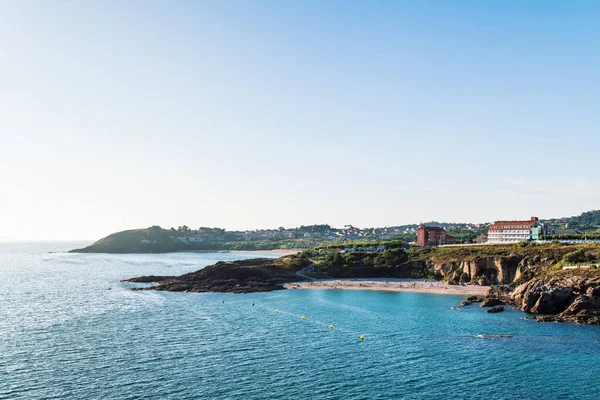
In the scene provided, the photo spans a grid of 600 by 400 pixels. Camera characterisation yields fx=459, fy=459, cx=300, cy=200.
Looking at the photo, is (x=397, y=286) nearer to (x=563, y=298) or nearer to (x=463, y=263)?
(x=463, y=263)

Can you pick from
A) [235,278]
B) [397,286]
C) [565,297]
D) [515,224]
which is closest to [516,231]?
[515,224]

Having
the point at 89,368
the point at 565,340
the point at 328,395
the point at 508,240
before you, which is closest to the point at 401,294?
the point at 565,340

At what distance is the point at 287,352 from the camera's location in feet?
190

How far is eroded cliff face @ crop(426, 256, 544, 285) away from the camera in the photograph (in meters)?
105

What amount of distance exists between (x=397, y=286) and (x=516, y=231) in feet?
262

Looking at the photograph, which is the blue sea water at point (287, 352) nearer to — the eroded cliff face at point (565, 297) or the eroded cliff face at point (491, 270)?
the eroded cliff face at point (565, 297)

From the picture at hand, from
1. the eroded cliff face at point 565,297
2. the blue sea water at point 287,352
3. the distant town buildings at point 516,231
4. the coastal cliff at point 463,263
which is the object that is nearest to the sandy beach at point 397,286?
the coastal cliff at point 463,263

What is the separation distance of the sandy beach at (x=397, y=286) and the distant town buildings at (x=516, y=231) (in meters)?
64.4

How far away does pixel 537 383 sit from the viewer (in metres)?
47.0

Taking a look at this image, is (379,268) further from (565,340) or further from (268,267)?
(565,340)

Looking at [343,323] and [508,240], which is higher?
[508,240]

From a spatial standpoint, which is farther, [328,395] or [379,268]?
[379,268]

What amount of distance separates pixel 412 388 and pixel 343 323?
29383 mm

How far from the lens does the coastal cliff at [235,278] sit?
113m
